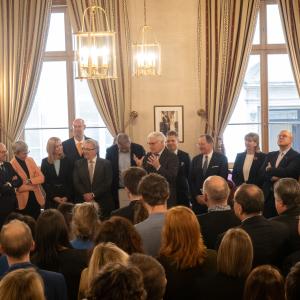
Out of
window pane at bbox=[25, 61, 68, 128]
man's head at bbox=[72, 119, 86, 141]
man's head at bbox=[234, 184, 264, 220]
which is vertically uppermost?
window pane at bbox=[25, 61, 68, 128]

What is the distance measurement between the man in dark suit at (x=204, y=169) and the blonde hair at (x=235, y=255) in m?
4.50

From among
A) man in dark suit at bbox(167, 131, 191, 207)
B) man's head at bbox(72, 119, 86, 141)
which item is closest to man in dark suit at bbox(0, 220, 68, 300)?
man in dark suit at bbox(167, 131, 191, 207)

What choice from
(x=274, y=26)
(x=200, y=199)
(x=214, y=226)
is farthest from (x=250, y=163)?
(x=214, y=226)

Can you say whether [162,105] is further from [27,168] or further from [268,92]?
[27,168]

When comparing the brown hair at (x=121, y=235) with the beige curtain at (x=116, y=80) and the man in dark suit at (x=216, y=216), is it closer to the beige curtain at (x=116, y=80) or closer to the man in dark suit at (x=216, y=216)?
the man in dark suit at (x=216, y=216)

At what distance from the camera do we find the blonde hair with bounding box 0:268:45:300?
2498 mm

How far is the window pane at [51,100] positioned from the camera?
10.9m

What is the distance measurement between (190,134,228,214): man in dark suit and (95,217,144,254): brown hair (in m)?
4.31

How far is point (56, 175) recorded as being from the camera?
26.1 feet

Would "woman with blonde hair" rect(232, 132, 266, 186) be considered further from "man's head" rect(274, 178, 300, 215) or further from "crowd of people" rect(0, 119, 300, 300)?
"man's head" rect(274, 178, 300, 215)

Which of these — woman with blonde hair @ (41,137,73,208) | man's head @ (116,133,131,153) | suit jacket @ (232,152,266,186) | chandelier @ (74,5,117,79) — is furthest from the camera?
man's head @ (116,133,131,153)

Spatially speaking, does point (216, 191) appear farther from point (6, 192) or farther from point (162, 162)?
point (6, 192)

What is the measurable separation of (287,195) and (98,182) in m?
3.67

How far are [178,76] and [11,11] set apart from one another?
321 centimetres
